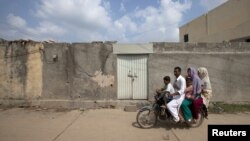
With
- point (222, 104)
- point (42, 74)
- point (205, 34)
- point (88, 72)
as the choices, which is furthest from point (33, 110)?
point (205, 34)

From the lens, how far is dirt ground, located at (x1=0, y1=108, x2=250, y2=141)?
6211 millimetres

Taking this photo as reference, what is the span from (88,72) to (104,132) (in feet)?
13.4

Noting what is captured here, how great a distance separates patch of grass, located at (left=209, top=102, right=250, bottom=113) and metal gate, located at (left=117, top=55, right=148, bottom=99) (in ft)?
8.48

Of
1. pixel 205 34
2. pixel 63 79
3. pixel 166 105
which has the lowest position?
pixel 166 105

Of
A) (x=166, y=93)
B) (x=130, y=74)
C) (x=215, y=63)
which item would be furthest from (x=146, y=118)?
(x=215, y=63)

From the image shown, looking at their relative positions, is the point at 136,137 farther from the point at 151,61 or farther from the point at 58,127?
the point at 151,61

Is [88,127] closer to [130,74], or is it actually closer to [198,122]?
[198,122]

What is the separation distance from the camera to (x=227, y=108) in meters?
9.78

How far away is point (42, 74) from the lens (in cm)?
1041

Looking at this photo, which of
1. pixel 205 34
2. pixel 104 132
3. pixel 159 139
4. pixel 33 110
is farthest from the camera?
pixel 205 34

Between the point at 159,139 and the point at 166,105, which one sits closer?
the point at 159,139

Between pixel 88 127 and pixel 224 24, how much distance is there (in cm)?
1592

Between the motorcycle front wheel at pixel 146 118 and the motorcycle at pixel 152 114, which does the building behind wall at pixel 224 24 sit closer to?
the motorcycle at pixel 152 114

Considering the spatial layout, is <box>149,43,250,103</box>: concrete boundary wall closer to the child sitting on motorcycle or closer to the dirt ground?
the dirt ground
